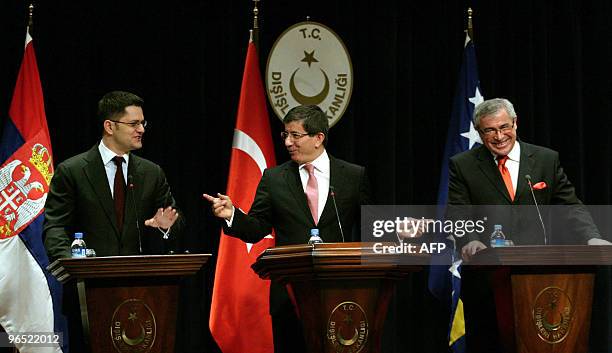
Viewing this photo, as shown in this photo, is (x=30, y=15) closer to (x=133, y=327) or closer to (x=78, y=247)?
(x=78, y=247)

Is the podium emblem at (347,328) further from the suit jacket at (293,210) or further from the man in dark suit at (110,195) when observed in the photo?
the man in dark suit at (110,195)

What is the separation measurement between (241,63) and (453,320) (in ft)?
7.29

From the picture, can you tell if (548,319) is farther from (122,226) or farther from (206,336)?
(206,336)

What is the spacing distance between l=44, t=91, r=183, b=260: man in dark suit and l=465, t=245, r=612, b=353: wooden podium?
4.97 ft

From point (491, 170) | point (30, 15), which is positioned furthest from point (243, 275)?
point (30, 15)

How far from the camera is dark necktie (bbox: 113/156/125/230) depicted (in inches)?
168

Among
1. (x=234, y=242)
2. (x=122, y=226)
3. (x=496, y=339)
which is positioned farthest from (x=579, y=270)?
(x=234, y=242)

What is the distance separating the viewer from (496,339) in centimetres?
392

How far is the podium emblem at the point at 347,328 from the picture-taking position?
Result: 3502 millimetres

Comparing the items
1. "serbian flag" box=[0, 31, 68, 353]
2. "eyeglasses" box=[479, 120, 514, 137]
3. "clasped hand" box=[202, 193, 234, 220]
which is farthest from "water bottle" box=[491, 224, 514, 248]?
"serbian flag" box=[0, 31, 68, 353]

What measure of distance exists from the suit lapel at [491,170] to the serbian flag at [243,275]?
1.73m

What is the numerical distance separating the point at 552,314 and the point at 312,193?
1.44 m

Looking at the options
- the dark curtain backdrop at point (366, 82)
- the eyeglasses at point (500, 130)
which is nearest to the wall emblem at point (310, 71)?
the dark curtain backdrop at point (366, 82)

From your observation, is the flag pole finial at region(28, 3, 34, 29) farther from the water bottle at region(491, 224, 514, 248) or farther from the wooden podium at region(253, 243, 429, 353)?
the water bottle at region(491, 224, 514, 248)
